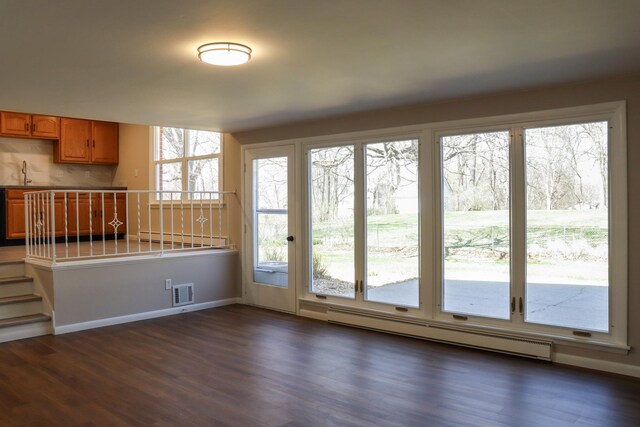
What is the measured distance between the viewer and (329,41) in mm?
2750

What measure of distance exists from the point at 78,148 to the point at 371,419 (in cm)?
745

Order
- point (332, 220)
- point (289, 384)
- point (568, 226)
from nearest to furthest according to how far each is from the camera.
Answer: point (289, 384) < point (568, 226) < point (332, 220)

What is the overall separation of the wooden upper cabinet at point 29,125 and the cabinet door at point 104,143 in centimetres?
62

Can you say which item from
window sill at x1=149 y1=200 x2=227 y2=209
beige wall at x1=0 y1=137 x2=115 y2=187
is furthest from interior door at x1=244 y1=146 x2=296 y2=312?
beige wall at x1=0 y1=137 x2=115 y2=187

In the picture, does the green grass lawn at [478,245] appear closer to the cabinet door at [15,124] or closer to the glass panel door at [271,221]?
the glass panel door at [271,221]

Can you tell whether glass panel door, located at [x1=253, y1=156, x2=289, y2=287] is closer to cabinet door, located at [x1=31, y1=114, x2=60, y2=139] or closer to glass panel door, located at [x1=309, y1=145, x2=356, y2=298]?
glass panel door, located at [x1=309, y1=145, x2=356, y2=298]

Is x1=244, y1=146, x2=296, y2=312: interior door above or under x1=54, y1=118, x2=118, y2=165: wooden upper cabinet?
under

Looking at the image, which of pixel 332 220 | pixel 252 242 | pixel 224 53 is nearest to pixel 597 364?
pixel 332 220

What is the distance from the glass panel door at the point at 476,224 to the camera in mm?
4082

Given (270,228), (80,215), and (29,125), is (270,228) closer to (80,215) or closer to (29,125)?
(80,215)

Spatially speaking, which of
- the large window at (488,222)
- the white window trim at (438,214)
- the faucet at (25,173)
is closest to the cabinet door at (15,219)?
the faucet at (25,173)

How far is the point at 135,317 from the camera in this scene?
5.30 metres

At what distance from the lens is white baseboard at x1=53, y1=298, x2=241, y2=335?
15.8ft

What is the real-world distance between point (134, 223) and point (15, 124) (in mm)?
2356
